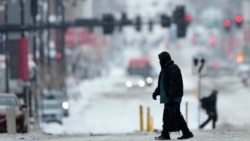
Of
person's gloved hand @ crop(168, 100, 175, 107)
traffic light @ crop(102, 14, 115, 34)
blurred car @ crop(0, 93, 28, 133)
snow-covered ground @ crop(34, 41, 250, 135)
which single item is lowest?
snow-covered ground @ crop(34, 41, 250, 135)

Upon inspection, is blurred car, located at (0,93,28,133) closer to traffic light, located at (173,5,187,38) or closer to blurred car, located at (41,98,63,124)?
blurred car, located at (41,98,63,124)

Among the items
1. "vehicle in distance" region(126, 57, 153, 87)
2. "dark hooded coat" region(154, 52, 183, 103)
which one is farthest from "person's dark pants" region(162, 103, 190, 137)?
"vehicle in distance" region(126, 57, 153, 87)

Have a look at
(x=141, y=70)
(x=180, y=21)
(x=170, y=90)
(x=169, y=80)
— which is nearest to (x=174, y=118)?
(x=170, y=90)

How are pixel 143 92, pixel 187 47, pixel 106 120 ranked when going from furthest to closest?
pixel 187 47, pixel 143 92, pixel 106 120

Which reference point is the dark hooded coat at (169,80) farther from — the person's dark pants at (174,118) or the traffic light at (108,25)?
the traffic light at (108,25)

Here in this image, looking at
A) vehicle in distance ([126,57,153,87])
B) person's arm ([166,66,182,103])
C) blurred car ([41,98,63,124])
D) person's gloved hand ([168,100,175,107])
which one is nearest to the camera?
person's arm ([166,66,182,103])

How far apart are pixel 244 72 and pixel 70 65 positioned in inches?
778

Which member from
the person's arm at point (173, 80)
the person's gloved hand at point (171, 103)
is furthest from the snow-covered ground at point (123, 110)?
the person's arm at point (173, 80)

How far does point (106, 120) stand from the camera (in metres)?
53.2

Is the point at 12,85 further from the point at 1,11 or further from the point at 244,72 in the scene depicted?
the point at 244,72

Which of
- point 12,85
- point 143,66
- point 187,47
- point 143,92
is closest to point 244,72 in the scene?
point 143,66

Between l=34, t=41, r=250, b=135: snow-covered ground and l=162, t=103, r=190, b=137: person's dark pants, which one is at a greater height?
l=162, t=103, r=190, b=137: person's dark pants

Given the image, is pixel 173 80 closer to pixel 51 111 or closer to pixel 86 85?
pixel 51 111

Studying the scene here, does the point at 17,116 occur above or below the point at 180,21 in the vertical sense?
below
